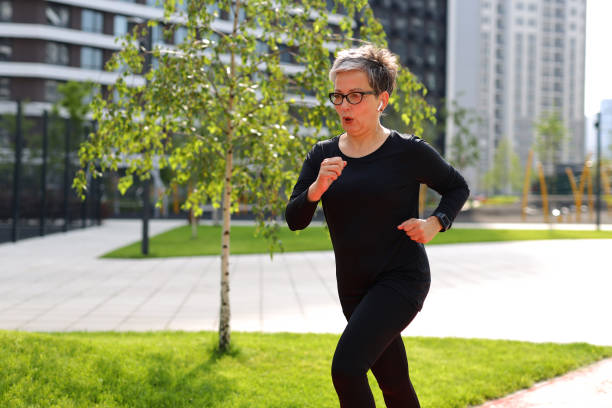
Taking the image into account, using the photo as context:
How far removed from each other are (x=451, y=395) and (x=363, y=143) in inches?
108

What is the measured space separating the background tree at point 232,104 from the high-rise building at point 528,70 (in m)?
113

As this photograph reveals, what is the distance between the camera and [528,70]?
127625 mm

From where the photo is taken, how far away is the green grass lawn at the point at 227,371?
14.5 ft

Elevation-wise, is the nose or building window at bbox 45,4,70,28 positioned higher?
building window at bbox 45,4,70,28

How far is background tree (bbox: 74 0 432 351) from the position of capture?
531 centimetres

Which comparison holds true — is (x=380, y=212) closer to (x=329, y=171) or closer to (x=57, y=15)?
(x=329, y=171)

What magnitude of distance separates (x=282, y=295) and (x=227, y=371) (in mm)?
4774

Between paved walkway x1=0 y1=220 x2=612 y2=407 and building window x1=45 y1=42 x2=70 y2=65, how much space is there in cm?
3710

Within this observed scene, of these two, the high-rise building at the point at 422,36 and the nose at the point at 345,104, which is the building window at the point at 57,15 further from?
the nose at the point at 345,104

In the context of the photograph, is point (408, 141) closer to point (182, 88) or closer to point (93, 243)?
point (182, 88)

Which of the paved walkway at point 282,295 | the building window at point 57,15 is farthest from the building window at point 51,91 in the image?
the paved walkway at point 282,295

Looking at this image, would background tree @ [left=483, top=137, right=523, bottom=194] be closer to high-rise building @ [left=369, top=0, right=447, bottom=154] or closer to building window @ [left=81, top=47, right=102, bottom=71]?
high-rise building @ [left=369, top=0, right=447, bottom=154]

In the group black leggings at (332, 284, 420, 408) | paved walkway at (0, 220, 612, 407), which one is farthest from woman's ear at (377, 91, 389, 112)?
paved walkway at (0, 220, 612, 407)

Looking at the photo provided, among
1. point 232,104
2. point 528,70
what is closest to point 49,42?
point 232,104
